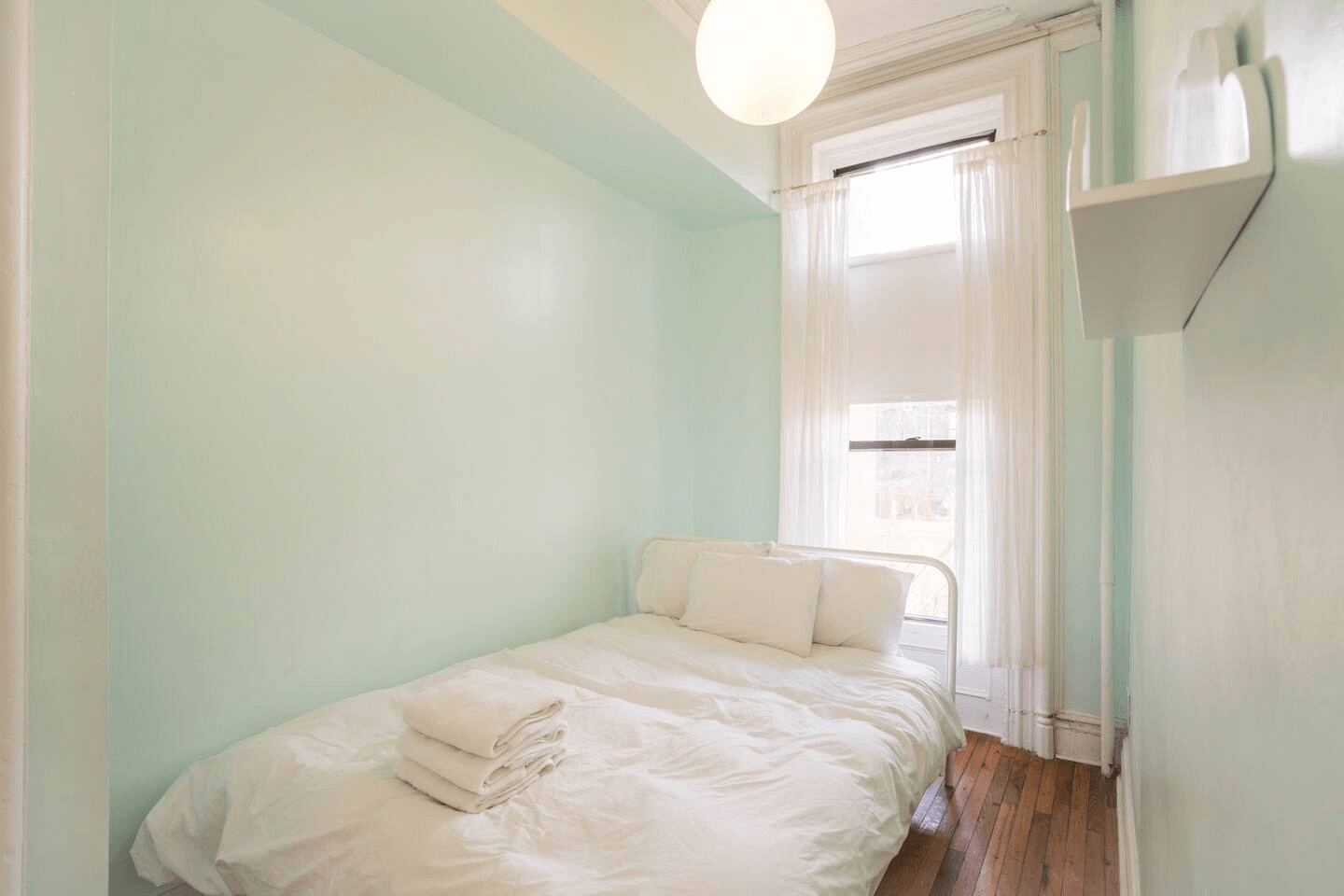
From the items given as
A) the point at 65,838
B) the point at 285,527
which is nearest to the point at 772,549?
the point at 285,527

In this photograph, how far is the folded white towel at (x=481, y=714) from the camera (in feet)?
4.60

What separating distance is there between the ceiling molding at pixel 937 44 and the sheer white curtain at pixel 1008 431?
0.46 meters

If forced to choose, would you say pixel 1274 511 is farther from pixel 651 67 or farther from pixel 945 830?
pixel 651 67

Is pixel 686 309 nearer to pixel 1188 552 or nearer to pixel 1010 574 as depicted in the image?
pixel 1010 574

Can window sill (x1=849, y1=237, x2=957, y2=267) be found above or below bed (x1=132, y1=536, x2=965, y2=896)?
above

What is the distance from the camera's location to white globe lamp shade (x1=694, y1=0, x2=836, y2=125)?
1.61 meters

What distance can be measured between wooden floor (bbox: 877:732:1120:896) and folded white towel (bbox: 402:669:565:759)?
1.17m

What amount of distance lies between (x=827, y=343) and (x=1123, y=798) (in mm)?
2104

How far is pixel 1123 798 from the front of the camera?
2166 mm

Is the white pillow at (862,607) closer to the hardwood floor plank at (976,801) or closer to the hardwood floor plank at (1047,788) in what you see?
the hardwood floor plank at (976,801)

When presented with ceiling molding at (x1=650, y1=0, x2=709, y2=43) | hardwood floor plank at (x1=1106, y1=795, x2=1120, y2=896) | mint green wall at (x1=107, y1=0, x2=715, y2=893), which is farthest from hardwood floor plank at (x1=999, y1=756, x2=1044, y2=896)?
ceiling molding at (x1=650, y1=0, x2=709, y2=43)

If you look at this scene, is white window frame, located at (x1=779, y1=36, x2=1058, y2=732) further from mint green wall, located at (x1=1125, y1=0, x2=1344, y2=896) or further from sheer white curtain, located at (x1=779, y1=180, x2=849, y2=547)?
mint green wall, located at (x1=1125, y1=0, x2=1344, y2=896)

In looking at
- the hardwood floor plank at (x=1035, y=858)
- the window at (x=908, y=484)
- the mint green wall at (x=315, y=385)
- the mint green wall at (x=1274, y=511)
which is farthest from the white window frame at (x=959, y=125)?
the mint green wall at (x=1274, y=511)

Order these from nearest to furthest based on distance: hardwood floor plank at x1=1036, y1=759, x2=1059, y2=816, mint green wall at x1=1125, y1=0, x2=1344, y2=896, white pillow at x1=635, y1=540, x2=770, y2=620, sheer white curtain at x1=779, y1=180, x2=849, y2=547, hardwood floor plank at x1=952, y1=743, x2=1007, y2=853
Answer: mint green wall at x1=1125, y1=0, x2=1344, y2=896 → hardwood floor plank at x1=952, y1=743, x2=1007, y2=853 → hardwood floor plank at x1=1036, y1=759, x2=1059, y2=816 → white pillow at x1=635, y1=540, x2=770, y2=620 → sheer white curtain at x1=779, y1=180, x2=849, y2=547
